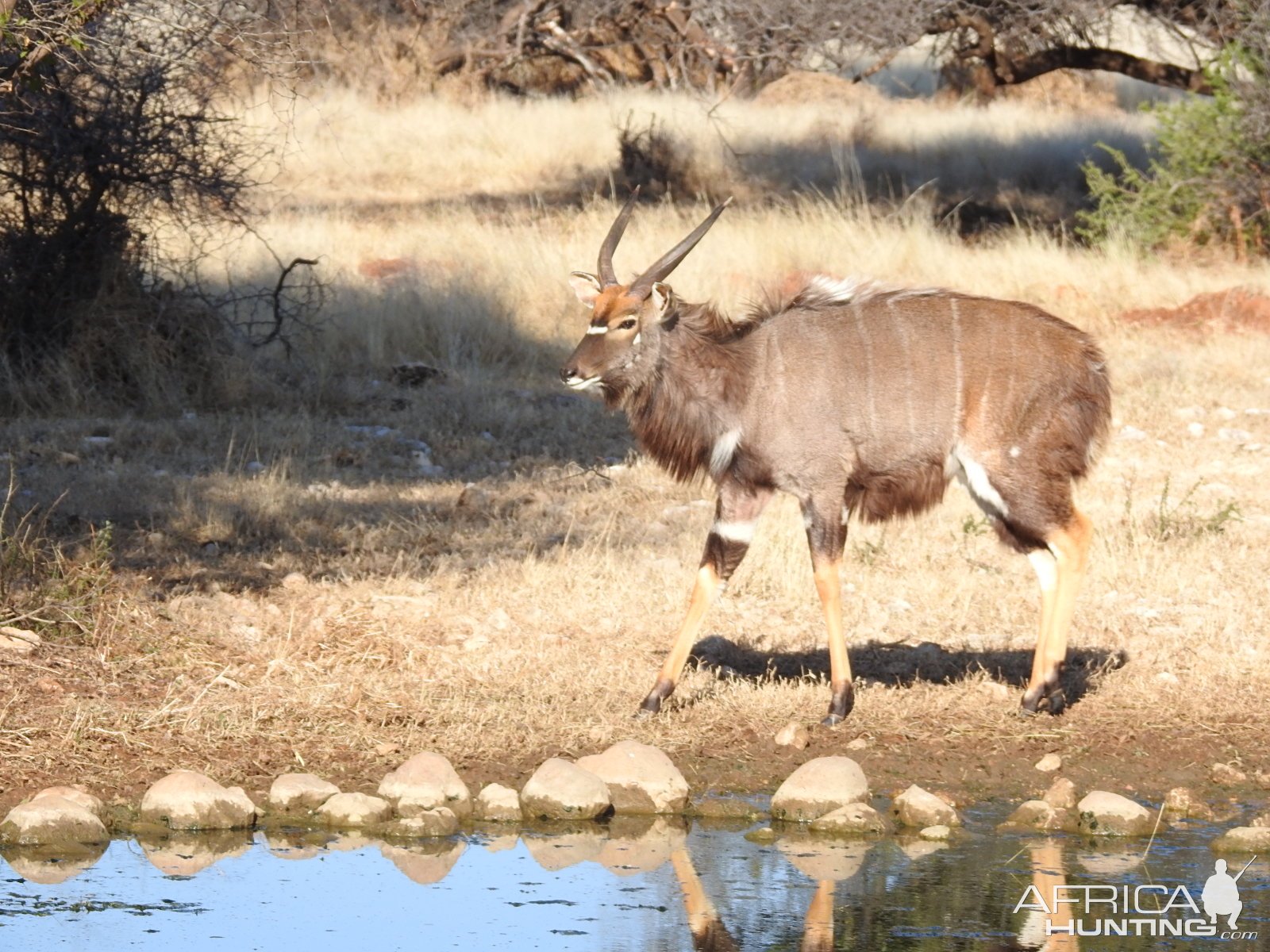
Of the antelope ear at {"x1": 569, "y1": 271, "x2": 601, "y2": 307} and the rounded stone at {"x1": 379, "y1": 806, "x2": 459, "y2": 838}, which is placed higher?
the antelope ear at {"x1": 569, "y1": 271, "x2": 601, "y2": 307}

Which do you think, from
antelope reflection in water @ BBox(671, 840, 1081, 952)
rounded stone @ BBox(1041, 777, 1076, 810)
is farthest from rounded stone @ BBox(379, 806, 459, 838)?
rounded stone @ BBox(1041, 777, 1076, 810)

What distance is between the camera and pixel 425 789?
5.51m

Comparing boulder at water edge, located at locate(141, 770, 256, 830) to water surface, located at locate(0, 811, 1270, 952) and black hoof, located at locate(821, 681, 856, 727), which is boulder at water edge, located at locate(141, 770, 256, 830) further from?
black hoof, located at locate(821, 681, 856, 727)

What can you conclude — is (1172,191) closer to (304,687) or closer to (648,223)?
(648,223)

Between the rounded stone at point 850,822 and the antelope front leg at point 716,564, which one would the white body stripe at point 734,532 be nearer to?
the antelope front leg at point 716,564

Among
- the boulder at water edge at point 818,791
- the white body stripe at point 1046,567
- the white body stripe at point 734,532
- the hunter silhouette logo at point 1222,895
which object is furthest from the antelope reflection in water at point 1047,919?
the white body stripe at point 734,532

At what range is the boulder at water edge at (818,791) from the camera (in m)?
5.56

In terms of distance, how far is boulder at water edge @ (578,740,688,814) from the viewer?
5629 millimetres

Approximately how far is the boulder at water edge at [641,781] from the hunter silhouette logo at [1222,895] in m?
1.60

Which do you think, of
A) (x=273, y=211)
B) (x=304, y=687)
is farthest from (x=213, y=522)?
(x=273, y=211)

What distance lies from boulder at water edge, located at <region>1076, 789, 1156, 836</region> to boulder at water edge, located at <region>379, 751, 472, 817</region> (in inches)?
75.0

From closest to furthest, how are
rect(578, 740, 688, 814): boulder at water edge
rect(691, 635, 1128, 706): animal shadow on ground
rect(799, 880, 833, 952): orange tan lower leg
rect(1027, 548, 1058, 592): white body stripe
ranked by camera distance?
rect(799, 880, 833, 952): orange tan lower leg
rect(578, 740, 688, 814): boulder at water edge
rect(1027, 548, 1058, 592): white body stripe
rect(691, 635, 1128, 706): animal shadow on ground

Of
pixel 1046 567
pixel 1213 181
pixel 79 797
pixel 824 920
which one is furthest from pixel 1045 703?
pixel 1213 181

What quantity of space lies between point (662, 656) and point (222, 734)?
186cm
